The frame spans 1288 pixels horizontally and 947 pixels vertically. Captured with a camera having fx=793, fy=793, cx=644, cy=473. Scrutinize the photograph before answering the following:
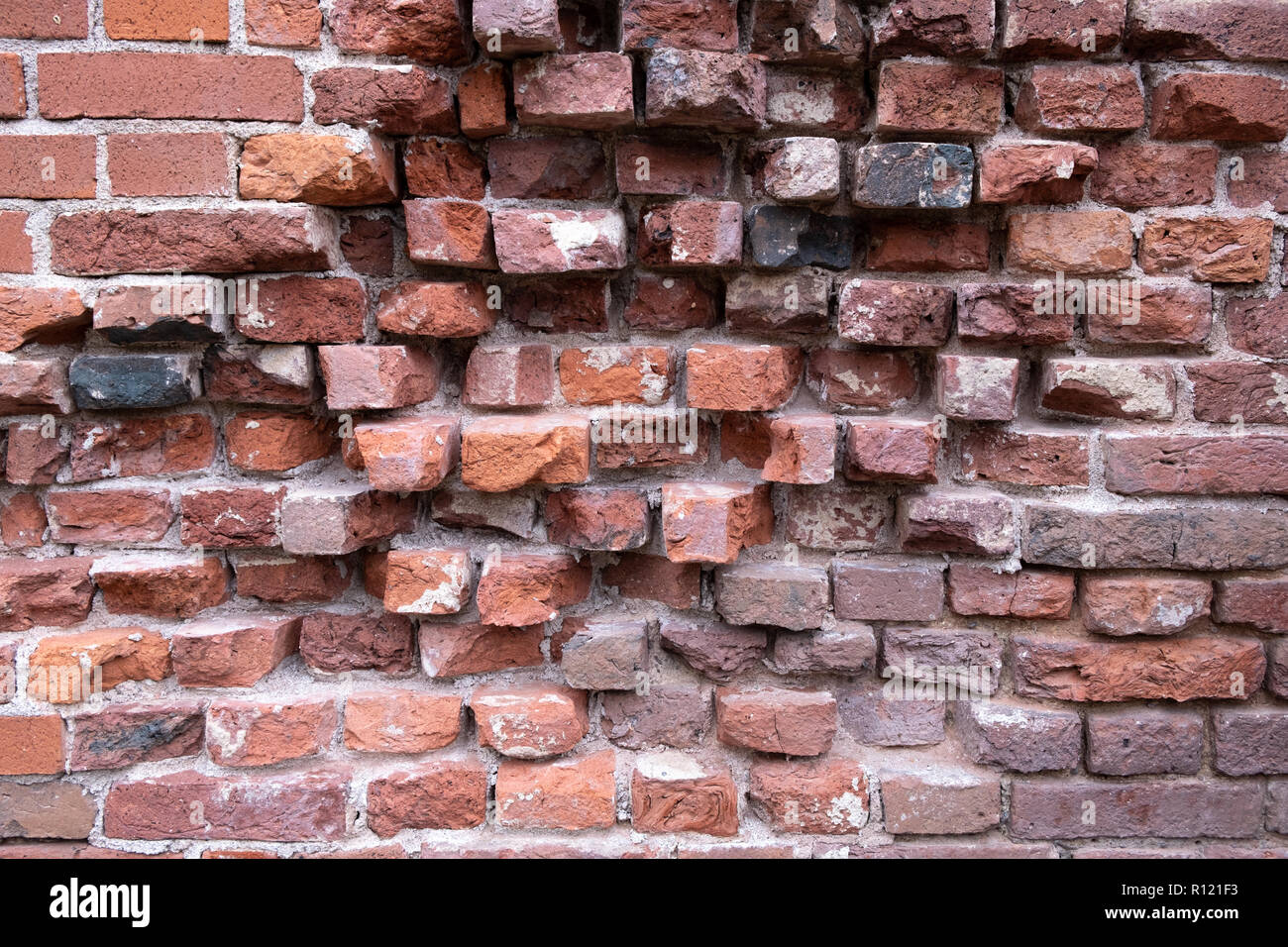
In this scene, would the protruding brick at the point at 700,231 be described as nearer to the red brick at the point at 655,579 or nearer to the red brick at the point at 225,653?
the red brick at the point at 655,579

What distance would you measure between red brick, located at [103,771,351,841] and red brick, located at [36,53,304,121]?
1070 mm

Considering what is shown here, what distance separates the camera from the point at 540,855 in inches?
51.3

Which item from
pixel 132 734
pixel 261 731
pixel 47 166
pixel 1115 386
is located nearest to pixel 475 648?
pixel 261 731

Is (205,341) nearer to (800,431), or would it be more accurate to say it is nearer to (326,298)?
(326,298)

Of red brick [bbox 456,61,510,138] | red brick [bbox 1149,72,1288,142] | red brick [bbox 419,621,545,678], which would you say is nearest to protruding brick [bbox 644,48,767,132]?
red brick [bbox 456,61,510,138]

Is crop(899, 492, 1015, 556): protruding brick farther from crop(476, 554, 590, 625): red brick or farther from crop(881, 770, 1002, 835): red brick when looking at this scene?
crop(476, 554, 590, 625): red brick

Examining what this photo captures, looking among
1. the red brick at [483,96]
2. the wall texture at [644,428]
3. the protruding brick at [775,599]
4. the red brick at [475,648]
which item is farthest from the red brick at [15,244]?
the protruding brick at [775,599]

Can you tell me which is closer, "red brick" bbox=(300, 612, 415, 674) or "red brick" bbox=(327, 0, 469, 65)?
"red brick" bbox=(327, 0, 469, 65)

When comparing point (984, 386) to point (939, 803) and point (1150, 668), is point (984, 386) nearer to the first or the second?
point (1150, 668)

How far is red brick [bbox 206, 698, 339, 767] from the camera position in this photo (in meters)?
1.30

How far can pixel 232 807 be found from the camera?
1307mm

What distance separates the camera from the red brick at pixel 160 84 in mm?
1232

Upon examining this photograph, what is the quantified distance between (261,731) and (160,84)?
1.04 m

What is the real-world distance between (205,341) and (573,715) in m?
0.85
